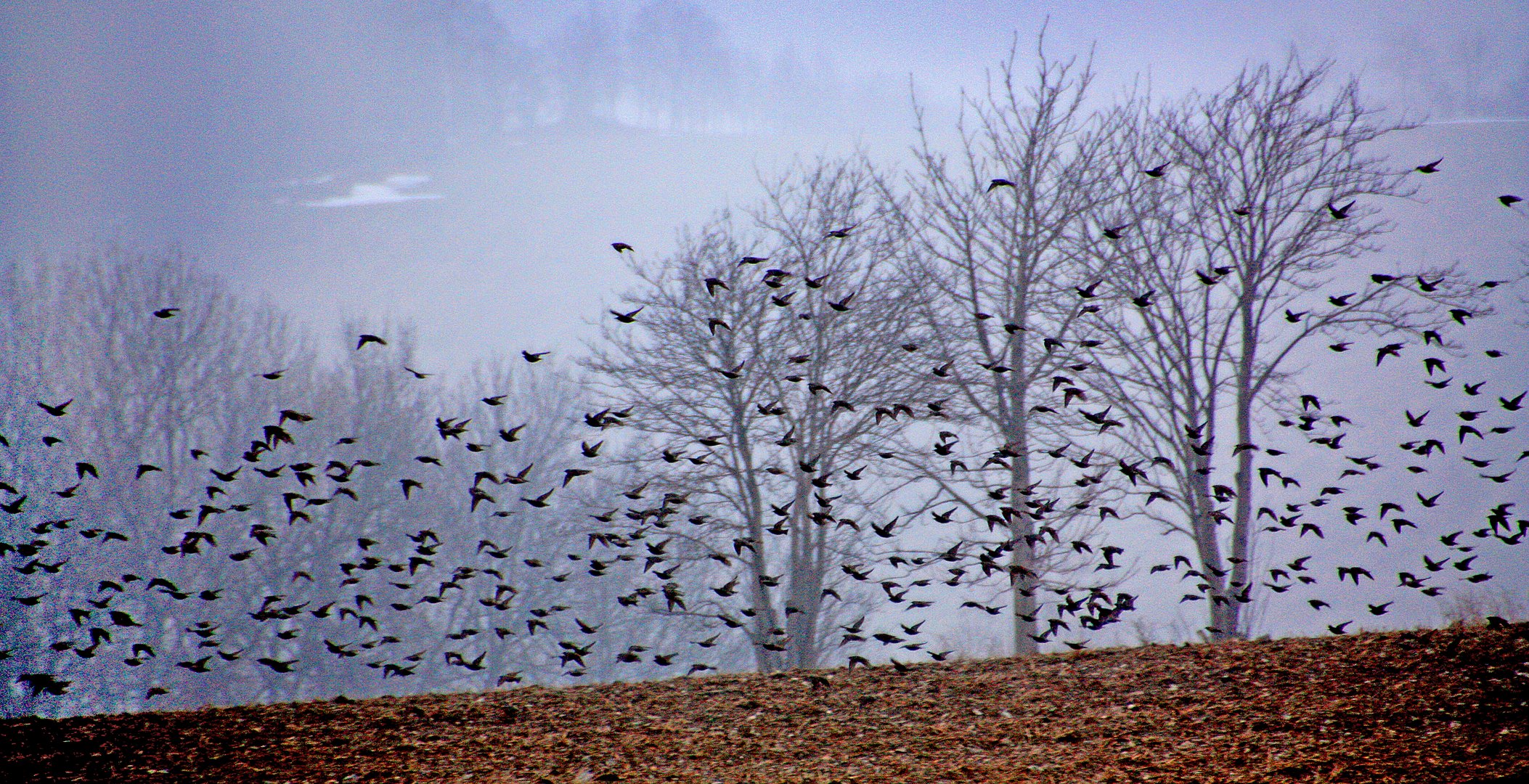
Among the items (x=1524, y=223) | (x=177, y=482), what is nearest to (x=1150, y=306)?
(x=177, y=482)

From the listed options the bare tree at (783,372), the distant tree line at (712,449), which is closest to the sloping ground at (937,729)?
the distant tree line at (712,449)

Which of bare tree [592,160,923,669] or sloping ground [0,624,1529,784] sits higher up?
bare tree [592,160,923,669]

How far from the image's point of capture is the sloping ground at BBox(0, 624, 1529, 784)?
6.02 meters

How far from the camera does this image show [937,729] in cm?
716

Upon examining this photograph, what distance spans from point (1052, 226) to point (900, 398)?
14.0ft

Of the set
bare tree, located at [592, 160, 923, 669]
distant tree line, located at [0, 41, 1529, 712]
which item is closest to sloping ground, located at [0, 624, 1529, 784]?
distant tree line, located at [0, 41, 1529, 712]

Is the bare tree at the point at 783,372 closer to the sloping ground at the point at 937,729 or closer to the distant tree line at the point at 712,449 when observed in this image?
the distant tree line at the point at 712,449

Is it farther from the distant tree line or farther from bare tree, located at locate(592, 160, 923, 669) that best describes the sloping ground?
bare tree, located at locate(592, 160, 923, 669)

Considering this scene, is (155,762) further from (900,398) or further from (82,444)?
(82,444)

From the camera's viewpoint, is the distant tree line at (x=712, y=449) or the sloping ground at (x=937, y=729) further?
the distant tree line at (x=712, y=449)

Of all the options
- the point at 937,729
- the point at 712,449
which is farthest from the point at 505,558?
the point at 937,729

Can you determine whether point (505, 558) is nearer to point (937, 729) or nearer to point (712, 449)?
point (712, 449)

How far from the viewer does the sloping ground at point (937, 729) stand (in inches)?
237

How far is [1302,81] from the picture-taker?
16.5 m
